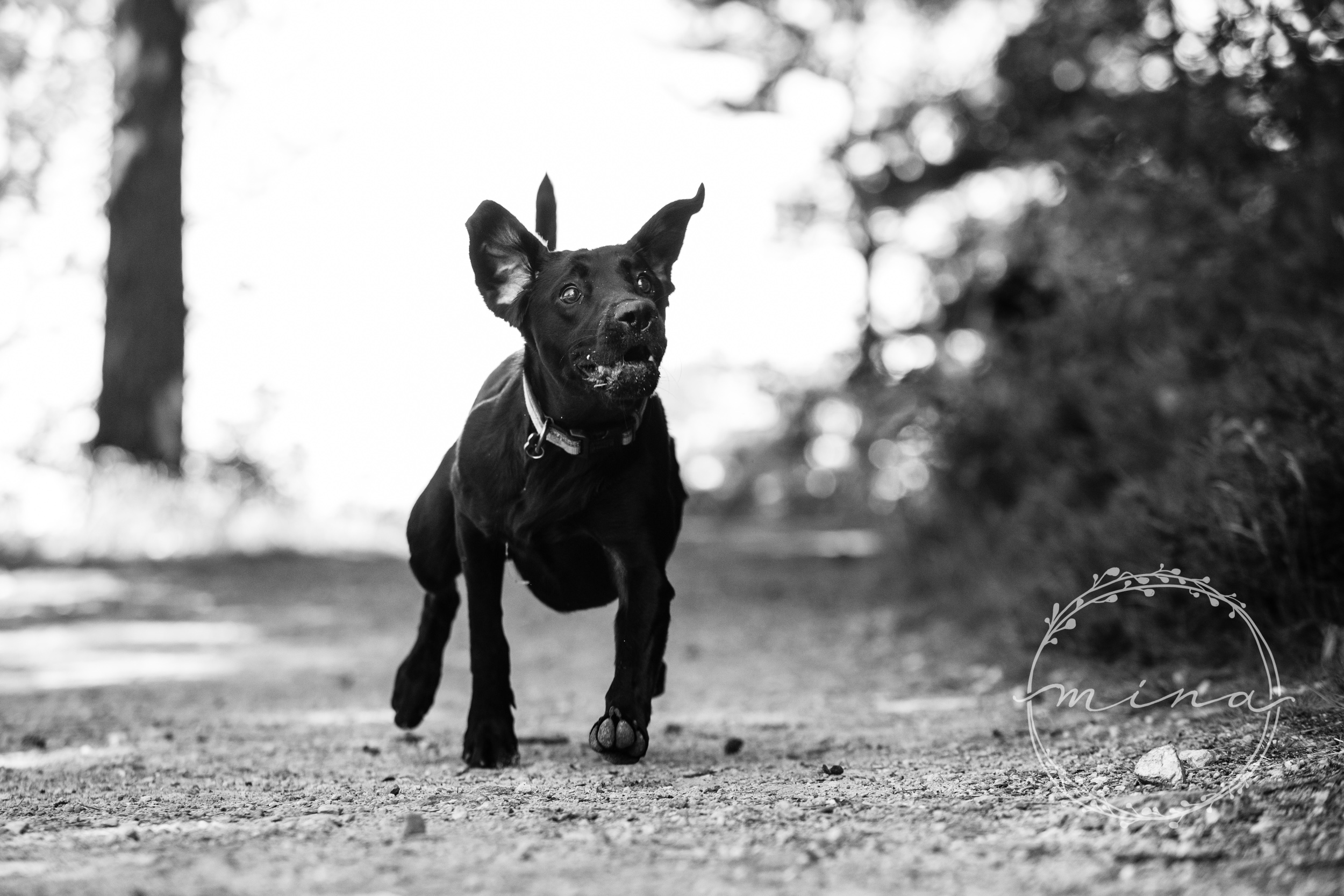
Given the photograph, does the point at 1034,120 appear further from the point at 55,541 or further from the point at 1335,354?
the point at 55,541

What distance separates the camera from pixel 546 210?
516cm

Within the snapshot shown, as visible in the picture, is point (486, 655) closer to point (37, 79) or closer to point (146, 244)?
point (146, 244)

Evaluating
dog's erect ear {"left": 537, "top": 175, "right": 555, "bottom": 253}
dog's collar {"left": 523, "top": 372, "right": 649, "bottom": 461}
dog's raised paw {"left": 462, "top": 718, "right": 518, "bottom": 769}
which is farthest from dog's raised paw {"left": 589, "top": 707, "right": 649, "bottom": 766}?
dog's erect ear {"left": 537, "top": 175, "right": 555, "bottom": 253}

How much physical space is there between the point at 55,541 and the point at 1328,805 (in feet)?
36.4

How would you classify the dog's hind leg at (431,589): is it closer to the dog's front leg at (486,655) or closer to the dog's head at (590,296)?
the dog's front leg at (486,655)

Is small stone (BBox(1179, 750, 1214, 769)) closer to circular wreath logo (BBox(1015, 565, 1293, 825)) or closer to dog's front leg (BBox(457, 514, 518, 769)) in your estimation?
circular wreath logo (BBox(1015, 565, 1293, 825))

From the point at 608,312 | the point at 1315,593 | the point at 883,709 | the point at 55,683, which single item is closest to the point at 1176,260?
the point at 1315,593

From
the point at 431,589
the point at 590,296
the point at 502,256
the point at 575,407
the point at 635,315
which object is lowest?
the point at 431,589

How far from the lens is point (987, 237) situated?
640 inches

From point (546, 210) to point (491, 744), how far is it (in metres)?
2.11

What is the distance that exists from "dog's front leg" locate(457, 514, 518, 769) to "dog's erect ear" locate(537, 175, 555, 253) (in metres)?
1.30

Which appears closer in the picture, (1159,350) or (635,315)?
(635,315)

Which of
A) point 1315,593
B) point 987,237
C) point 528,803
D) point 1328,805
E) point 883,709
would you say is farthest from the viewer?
point 987,237

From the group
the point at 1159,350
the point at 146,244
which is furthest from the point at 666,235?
the point at 146,244
